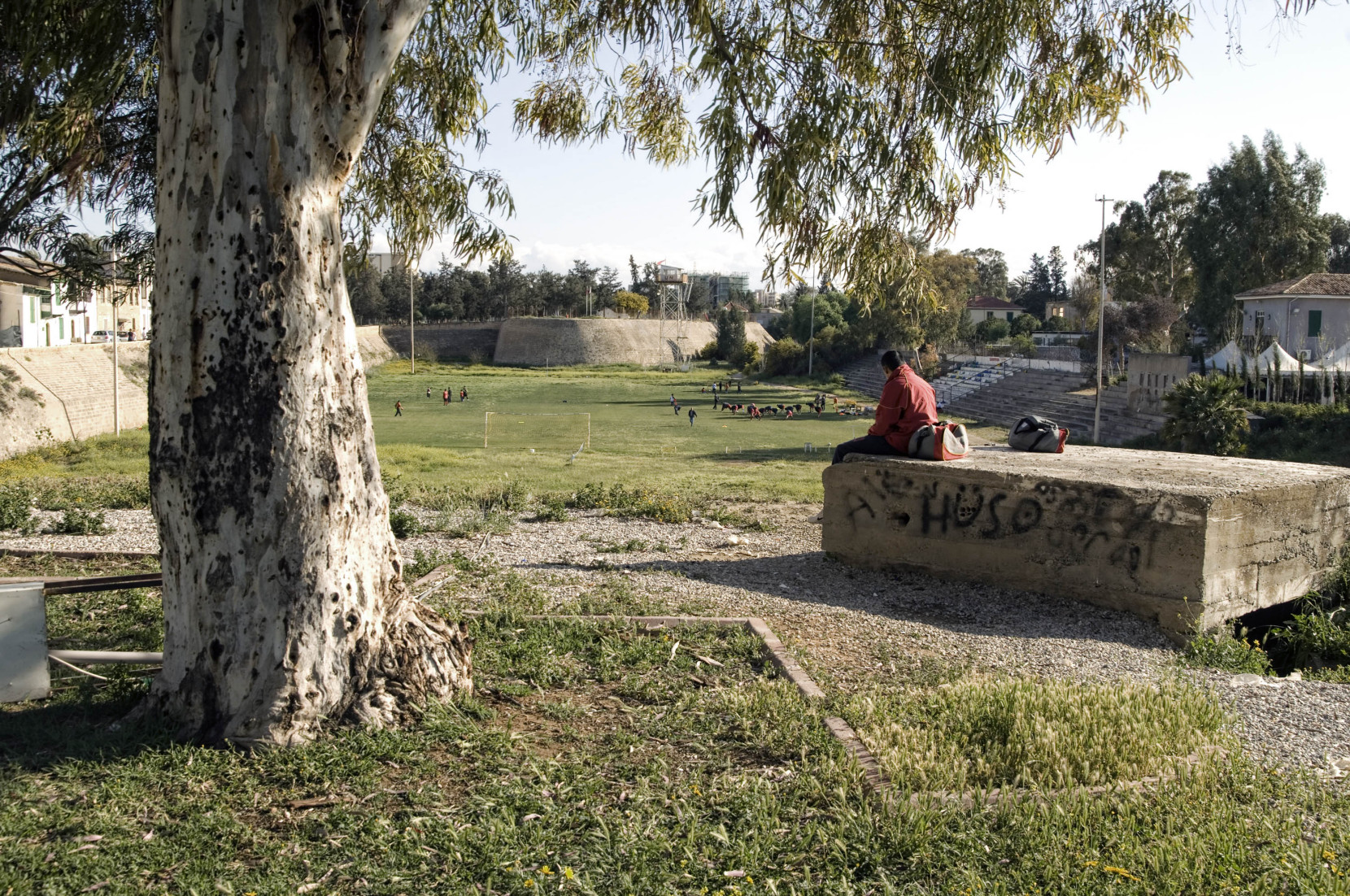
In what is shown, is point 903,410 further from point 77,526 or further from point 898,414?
point 77,526

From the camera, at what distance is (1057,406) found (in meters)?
50.8

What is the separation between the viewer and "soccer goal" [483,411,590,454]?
33.3 m

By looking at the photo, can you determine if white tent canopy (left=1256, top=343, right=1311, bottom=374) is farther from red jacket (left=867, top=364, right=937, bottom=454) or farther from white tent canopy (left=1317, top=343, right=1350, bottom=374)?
red jacket (left=867, top=364, right=937, bottom=454)

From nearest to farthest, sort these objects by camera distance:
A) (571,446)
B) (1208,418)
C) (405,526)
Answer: (405,526) < (1208,418) < (571,446)

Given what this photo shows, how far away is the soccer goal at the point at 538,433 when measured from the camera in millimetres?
33312

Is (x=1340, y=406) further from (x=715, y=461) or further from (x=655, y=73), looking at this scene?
(x=655, y=73)

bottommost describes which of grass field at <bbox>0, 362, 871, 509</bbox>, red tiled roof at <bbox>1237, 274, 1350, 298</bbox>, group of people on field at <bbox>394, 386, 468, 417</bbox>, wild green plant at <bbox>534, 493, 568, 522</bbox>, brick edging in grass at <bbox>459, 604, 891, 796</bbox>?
grass field at <bbox>0, 362, 871, 509</bbox>

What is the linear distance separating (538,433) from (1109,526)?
3134 cm

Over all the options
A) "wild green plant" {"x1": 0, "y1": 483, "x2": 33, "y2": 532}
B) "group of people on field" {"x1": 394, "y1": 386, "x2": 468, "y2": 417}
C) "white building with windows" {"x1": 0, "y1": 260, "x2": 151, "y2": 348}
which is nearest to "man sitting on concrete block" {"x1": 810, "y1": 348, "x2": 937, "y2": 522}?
"wild green plant" {"x1": 0, "y1": 483, "x2": 33, "y2": 532}

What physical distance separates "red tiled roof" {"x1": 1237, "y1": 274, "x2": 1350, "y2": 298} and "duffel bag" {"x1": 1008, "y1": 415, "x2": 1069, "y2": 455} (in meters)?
47.1

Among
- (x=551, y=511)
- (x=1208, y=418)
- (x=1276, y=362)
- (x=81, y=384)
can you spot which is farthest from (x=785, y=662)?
(x=81, y=384)

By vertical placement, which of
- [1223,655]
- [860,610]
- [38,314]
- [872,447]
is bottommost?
[1223,655]

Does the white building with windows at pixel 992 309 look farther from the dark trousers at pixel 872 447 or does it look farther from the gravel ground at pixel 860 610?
the gravel ground at pixel 860 610

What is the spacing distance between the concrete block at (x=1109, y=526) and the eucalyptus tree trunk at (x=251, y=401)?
5.88 metres
